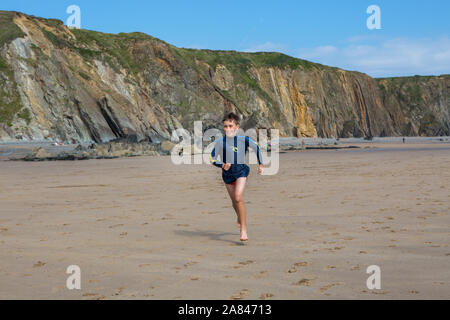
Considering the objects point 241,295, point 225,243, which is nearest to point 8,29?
point 225,243

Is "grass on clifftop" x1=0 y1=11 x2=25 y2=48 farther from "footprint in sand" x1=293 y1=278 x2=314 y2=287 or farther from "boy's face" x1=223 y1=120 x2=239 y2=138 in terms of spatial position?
"footprint in sand" x1=293 y1=278 x2=314 y2=287

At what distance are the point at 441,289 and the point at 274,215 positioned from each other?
466 cm

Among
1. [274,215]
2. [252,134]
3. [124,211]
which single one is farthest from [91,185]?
[252,134]

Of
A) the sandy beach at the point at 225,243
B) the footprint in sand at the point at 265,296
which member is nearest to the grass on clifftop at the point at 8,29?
the sandy beach at the point at 225,243

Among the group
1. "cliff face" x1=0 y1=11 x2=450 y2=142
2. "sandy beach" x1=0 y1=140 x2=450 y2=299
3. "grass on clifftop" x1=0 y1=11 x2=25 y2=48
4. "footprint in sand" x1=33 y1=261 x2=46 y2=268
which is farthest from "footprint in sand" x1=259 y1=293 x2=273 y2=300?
"grass on clifftop" x1=0 y1=11 x2=25 y2=48

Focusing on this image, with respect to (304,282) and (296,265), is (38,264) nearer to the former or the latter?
(296,265)

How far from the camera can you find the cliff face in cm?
5256

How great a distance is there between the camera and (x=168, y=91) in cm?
8038

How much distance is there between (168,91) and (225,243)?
75.1 m

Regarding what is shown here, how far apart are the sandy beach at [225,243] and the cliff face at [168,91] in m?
40.0
